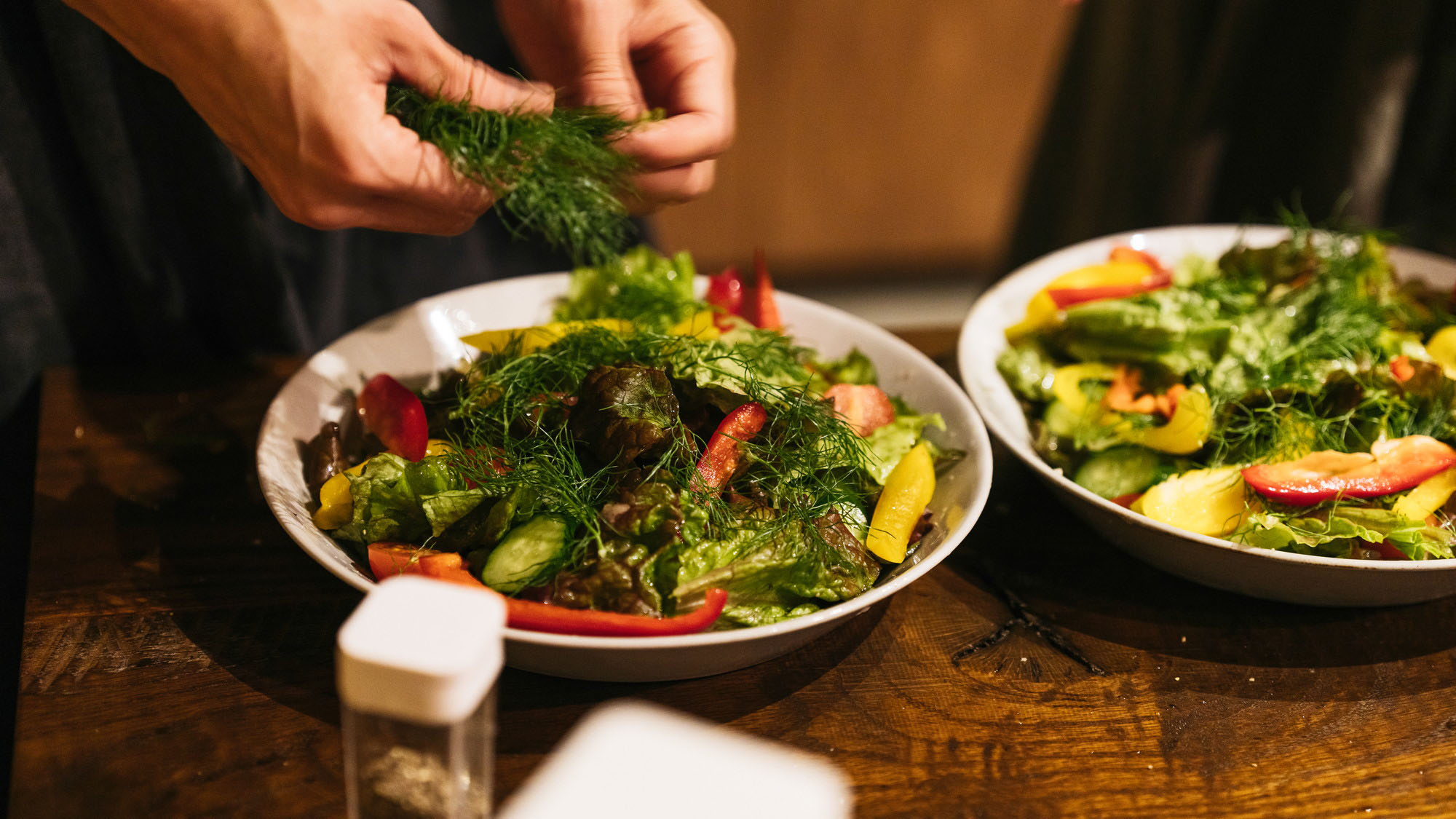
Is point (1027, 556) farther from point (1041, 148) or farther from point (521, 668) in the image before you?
point (1041, 148)

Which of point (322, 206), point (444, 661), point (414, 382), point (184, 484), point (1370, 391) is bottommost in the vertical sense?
point (184, 484)

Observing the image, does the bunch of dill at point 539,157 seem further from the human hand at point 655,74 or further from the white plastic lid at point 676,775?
the white plastic lid at point 676,775

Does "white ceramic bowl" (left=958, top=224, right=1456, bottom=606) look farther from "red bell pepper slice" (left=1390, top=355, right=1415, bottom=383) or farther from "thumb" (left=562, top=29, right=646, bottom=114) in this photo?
"thumb" (left=562, top=29, right=646, bottom=114)

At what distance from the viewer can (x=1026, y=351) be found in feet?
5.85

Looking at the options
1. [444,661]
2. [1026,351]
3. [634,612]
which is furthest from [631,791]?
[1026,351]

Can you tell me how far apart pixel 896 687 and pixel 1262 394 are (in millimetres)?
859

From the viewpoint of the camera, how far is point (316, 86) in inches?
43.6

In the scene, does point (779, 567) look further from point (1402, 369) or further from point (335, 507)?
point (1402, 369)

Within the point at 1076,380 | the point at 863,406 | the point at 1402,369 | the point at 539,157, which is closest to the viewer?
the point at 539,157

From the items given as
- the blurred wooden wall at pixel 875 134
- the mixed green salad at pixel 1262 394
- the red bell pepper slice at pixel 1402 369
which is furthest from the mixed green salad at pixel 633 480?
the blurred wooden wall at pixel 875 134

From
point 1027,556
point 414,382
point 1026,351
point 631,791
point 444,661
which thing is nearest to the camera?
point 444,661

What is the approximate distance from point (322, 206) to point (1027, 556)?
1.12 m

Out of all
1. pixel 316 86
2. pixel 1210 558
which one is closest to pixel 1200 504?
pixel 1210 558

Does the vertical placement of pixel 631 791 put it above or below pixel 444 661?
below
